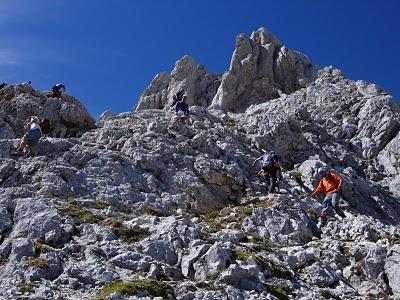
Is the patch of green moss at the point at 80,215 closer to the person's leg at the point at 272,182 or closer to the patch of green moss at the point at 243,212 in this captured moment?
the patch of green moss at the point at 243,212

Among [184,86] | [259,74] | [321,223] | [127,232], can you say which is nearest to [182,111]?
[321,223]

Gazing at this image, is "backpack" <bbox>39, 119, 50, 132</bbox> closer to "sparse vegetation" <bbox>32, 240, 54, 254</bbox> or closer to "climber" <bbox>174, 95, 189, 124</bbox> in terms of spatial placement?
"climber" <bbox>174, 95, 189, 124</bbox>

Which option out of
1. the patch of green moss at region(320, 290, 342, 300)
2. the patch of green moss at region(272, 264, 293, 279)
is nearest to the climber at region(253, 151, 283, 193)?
the patch of green moss at region(272, 264, 293, 279)

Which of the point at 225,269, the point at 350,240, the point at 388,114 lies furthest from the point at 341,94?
the point at 225,269

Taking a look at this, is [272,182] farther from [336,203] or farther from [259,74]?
[259,74]

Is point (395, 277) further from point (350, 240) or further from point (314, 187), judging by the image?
point (314, 187)

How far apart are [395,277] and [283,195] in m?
9.87

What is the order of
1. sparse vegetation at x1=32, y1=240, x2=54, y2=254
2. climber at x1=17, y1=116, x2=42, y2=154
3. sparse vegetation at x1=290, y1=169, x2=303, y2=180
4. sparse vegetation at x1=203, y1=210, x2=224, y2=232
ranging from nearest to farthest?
sparse vegetation at x1=32, y1=240, x2=54, y2=254, sparse vegetation at x1=203, y1=210, x2=224, y2=232, climber at x1=17, y1=116, x2=42, y2=154, sparse vegetation at x1=290, y1=169, x2=303, y2=180

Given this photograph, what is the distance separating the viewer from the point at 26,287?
56.1 feet

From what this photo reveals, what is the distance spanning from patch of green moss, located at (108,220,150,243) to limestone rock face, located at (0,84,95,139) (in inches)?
672

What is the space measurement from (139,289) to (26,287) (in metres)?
3.49

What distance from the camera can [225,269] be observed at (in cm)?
1920

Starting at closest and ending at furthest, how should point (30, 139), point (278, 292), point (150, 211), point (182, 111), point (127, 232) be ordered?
point (278, 292), point (127, 232), point (150, 211), point (30, 139), point (182, 111)

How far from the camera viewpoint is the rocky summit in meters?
18.9
